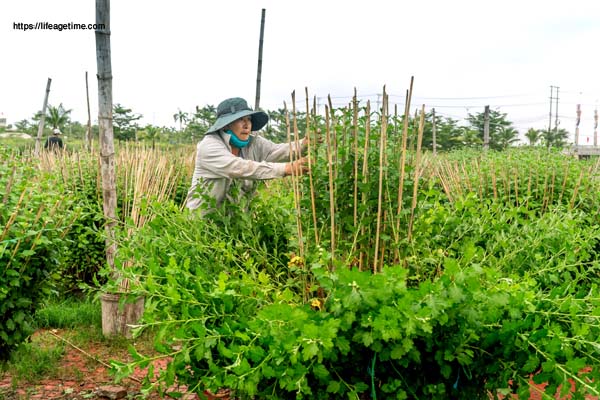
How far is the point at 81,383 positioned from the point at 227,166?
160 cm

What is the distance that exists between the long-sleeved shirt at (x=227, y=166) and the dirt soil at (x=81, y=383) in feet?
3.40

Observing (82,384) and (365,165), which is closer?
(365,165)

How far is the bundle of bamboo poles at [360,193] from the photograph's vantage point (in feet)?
7.43

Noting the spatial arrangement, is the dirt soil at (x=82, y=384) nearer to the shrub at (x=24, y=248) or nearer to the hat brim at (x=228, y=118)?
the shrub at (x=24, y=248)

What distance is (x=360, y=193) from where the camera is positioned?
231cm

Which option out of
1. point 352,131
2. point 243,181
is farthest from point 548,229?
point 243,181

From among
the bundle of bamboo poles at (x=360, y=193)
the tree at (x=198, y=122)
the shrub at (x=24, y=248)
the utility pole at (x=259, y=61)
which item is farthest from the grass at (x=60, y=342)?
the tree at (x=198, y=122)

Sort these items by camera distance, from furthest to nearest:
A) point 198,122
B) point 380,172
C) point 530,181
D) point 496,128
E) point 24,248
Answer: point 496,128
point 198,122
point 530,181
point 24,248
point 380,172

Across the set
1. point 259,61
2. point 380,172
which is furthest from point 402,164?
point 259,61

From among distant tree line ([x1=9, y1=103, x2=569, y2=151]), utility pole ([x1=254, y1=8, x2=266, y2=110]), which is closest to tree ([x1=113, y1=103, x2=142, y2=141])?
distant tree line ([x1=9, y1=103, x2=569, y2=151])

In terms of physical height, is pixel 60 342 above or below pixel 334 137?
below

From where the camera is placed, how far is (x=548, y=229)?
2490mm

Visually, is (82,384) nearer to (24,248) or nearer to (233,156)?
(24,248)

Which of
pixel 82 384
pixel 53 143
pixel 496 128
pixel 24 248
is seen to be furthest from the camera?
pixel 496 128
